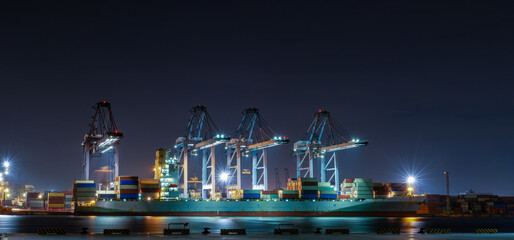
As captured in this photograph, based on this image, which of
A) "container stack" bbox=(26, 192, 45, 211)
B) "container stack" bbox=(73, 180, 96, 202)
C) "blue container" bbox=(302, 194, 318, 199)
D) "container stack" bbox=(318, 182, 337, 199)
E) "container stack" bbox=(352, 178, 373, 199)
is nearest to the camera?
"container stack" bbox=(73, 180, 96, 202)

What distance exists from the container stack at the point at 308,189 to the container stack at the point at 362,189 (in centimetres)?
775

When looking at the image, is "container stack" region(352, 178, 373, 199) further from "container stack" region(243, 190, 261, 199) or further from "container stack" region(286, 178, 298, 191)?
"container stack" region(243, 190, 261, 199)

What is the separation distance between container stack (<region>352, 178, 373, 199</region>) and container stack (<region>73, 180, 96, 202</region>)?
45.2m

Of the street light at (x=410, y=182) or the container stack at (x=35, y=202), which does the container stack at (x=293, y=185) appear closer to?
the street light at (x=410, y=182)

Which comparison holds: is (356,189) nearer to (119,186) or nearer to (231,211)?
(231,211)

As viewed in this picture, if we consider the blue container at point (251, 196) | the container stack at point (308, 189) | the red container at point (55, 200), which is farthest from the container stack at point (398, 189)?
the red container at point (55, 200)

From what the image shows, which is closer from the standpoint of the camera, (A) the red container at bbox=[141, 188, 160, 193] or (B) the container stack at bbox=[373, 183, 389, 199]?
(A) the red container at bbox=[141, 188, 160, 193]

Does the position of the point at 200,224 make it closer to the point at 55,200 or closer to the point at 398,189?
the point at 398,189

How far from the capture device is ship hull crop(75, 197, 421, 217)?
85500 mm

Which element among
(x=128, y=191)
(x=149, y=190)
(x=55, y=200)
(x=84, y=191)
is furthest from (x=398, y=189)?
(x=55, y=200)

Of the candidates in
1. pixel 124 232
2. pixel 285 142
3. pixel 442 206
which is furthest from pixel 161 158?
pixel 442 206

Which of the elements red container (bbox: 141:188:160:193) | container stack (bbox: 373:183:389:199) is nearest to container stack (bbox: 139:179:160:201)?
red container (bbox: 141:188:160:193)

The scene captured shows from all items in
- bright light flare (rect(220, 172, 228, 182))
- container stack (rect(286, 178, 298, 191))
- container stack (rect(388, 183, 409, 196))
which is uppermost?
bright light flare (rect(220, 172, 228, 182))

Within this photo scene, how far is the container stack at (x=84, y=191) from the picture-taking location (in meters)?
85.3
